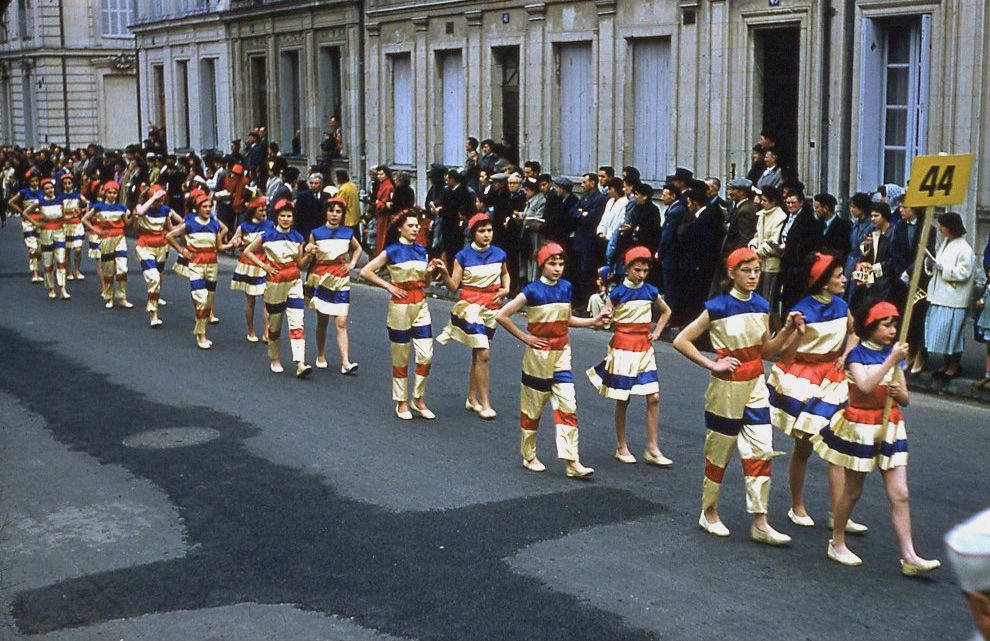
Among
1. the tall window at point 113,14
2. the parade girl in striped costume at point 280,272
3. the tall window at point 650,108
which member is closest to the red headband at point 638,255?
the parade girl in striped costume at point 280,272

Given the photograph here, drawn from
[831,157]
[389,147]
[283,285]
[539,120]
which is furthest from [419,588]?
[389,147]

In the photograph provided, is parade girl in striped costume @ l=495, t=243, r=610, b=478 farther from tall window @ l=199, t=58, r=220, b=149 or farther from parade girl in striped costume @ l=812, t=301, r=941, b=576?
tall window @ l=199, t=58, r=220, b=149

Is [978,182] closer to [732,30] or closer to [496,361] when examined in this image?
[732,30]

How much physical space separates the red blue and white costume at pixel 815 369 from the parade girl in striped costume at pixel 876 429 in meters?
0.53

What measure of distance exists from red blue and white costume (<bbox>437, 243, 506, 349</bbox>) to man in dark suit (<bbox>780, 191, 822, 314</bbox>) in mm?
4654

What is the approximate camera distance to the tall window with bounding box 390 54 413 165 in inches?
1219

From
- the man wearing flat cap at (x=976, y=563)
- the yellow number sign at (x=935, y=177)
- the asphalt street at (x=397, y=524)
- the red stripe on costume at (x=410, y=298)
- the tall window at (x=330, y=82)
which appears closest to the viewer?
the man wearing flat cap at (x=976, y=563)

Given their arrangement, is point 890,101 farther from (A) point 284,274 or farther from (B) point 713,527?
(B) point 713,527

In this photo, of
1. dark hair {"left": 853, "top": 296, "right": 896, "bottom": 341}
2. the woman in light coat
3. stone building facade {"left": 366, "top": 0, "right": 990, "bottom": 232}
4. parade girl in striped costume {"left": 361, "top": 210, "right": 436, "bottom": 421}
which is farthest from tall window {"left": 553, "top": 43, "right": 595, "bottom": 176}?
dark hair {"left": 853, "top": 296, "right": 896, "bottom": 341}

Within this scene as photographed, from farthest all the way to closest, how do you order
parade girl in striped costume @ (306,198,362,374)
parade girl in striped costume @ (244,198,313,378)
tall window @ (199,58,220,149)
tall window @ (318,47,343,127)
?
tall window @ (199,58,220,149) → tall window @ (318,47,343,127) → parade girl in striped costume @ (244,198,313,378) → parade girl in striped costume @ (306,198,362,374)

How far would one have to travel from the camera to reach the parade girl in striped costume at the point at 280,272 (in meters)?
14.8

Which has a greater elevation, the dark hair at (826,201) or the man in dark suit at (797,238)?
the dark hair at (826,201)

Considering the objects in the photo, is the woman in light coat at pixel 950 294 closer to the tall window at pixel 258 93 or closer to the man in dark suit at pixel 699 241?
the man in dark suit at pixel 699 241

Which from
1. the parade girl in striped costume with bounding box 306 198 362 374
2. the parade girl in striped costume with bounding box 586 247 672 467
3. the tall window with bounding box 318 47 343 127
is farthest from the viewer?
the tall window with bounding box 318 47 343 127
